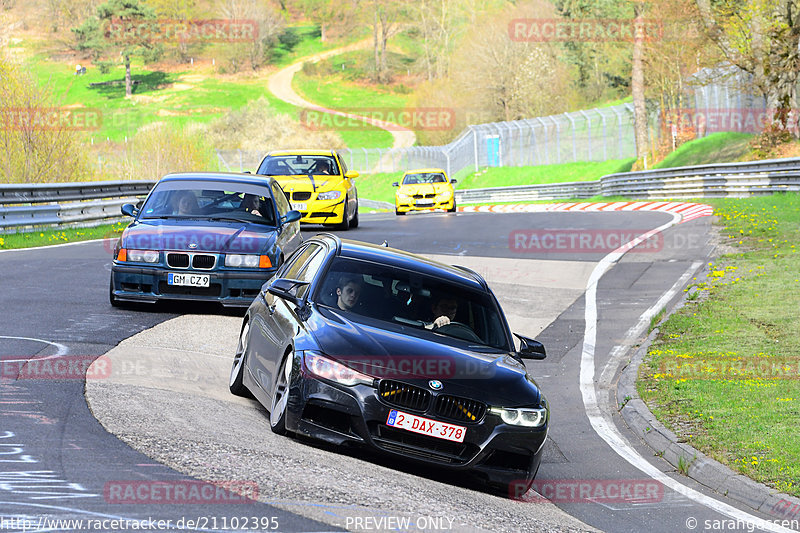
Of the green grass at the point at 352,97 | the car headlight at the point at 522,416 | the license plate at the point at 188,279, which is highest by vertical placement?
the green grass at the point at 352,97

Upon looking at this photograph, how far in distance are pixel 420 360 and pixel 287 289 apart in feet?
5.00

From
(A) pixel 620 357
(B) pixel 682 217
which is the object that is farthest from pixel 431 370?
(B) pixel 682 217

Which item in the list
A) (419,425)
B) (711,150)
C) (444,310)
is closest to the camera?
(419,425)

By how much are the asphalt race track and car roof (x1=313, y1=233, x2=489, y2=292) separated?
1514 millimetres

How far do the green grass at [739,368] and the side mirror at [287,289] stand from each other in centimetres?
369

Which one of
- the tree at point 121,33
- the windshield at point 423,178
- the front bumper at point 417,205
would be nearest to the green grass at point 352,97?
the tree at point 121,33

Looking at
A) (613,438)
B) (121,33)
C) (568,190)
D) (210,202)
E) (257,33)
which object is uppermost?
(121,33)

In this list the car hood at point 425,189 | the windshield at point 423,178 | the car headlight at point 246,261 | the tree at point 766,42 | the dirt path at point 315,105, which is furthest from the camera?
the dirt path at point 315,105

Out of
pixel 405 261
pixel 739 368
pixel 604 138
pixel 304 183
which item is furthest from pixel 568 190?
pixel 405 261

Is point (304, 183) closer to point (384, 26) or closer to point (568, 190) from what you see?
point (568, 190)

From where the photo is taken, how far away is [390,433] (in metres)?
7.02

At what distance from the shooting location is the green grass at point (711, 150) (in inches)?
1925

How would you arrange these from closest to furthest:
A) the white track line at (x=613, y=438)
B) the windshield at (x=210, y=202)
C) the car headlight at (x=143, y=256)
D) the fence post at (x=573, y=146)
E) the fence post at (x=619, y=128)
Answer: the white track line at (x=613, y=438) → the car headlight at (x=143, y=256) → the windshield at (x=210, y=202) → the fence post at (x=619, y=128) → the fence post at (x=573, y=146)

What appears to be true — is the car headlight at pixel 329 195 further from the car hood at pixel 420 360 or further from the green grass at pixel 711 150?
the green grass at pixel 711 150
